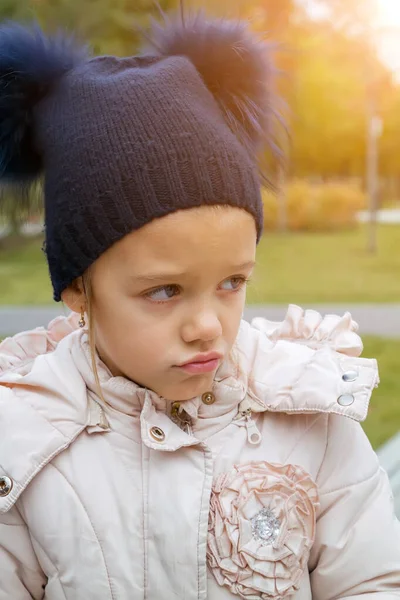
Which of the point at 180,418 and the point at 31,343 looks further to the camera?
the point at 31,343

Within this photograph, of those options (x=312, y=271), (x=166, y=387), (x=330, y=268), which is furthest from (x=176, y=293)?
(x=330, y=268)

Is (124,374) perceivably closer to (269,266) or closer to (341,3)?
(269,266)

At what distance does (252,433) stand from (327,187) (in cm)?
1215

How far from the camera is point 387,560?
3.81 ft

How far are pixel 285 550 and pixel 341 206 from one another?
39.1ft

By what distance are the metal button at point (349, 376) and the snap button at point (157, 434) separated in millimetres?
308

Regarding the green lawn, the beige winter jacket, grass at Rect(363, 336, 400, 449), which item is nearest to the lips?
the beige winter jacket

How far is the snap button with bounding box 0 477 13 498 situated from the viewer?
3.56 ft

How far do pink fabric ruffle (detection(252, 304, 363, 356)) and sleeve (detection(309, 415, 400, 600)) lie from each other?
7.7 inches

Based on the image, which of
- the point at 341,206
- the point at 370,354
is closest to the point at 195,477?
the point at 370,354

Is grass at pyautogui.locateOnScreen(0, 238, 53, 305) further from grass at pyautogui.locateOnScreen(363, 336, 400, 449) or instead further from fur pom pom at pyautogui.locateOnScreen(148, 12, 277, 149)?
fur pom pom at pyautogui.locateOnScreen(148, 12, 277, 149)

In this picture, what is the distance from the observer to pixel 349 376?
1.20 metres

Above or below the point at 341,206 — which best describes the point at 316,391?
above

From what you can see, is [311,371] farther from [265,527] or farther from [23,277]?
[23,277]
